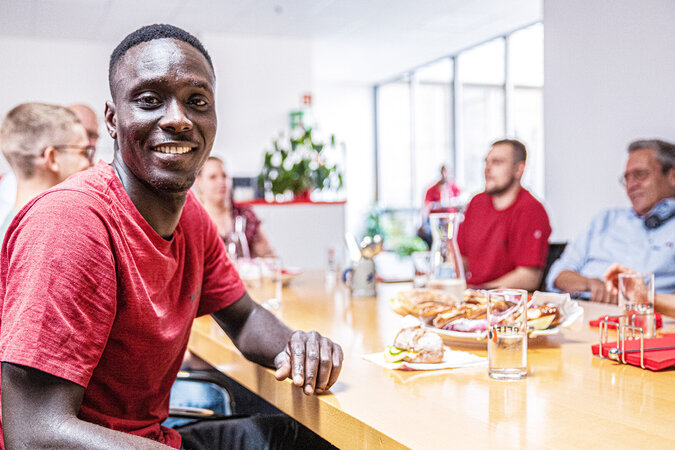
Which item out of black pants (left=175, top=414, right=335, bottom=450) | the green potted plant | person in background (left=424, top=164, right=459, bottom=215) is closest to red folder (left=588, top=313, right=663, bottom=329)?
black pants (left=175, top=414, right=335, bottom=450)

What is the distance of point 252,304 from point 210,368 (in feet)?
2.64

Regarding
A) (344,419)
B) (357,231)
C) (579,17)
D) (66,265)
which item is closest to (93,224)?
(66,265)

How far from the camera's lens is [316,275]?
9.74 ft

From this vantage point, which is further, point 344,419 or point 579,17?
point 579,17

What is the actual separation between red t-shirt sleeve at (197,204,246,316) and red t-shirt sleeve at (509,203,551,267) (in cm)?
177

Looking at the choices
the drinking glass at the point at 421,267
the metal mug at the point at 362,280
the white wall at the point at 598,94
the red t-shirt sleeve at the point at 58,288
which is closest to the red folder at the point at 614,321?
the drinking glass at the point at 421,267

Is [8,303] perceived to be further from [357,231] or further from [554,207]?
[357,231]

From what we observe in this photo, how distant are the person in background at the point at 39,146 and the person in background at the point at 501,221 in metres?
1.75

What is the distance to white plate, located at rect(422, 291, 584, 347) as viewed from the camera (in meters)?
1.35

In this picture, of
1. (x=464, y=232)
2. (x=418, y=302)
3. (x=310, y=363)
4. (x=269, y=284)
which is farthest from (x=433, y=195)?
(x=310, y=363)

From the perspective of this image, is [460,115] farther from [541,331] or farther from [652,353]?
[652,353]

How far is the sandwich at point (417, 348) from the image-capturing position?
3.98 ft

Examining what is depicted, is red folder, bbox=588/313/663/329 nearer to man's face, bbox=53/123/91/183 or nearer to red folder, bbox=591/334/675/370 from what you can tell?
red folder, bbox=591/334/675/370

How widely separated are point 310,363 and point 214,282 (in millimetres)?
369
